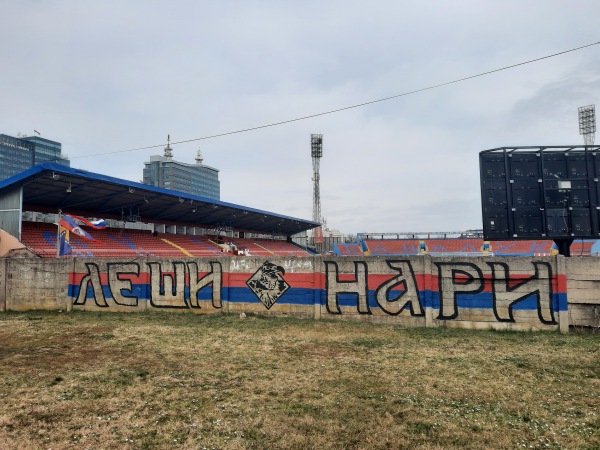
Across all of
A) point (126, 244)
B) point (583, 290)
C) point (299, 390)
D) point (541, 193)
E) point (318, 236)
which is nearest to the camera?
point (299, 390)

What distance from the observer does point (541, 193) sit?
19.8 meters

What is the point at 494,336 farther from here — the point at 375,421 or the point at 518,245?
the point at 518,245

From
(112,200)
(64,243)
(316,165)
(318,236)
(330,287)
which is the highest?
(316,165)

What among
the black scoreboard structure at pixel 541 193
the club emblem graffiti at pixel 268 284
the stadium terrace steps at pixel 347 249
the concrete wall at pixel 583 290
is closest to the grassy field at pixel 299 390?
the concrete wall at pixel 583 290

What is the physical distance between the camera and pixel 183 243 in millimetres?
43594

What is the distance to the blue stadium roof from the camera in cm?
2636

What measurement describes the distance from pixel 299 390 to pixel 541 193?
729 inches

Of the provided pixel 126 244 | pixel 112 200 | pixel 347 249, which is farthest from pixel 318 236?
pixel 112 200

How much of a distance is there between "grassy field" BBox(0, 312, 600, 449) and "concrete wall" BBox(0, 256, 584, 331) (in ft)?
4.33

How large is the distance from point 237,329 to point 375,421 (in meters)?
8.57

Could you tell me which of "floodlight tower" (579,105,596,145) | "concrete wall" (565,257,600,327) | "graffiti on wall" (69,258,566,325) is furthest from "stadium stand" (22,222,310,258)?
"floodlight tower" (579,105,596,145)

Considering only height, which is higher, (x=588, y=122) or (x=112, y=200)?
(x=588, y=122)

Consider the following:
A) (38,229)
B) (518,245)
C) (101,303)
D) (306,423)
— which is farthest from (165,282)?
(518,245)

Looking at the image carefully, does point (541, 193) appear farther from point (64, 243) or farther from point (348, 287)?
point (64, 243)
